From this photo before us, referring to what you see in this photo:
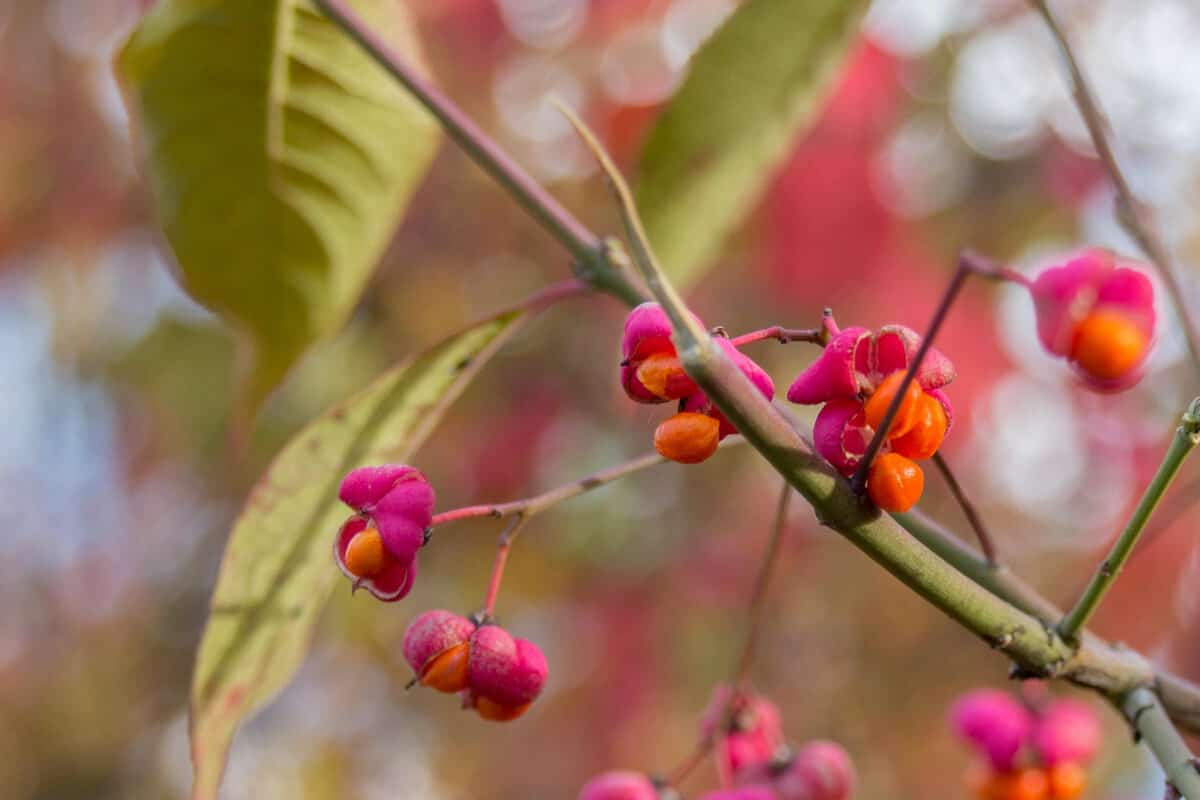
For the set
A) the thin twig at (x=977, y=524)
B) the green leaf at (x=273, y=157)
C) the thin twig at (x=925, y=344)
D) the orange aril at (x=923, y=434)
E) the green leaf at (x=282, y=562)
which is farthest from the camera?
the green leaf at (x=273, y=157)

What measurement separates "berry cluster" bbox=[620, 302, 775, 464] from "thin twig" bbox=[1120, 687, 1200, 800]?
0.20 meters

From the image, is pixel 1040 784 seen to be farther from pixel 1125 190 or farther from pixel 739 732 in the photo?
pixel 1125 190

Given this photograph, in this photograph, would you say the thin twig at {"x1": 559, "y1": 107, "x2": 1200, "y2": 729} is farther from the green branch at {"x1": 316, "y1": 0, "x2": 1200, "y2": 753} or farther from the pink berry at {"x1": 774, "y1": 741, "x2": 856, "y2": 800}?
the pink berry at {"x1": 774, "y1": 741, "x2": 856, "y2": 800}

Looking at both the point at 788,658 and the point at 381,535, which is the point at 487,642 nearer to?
the point at 381,535

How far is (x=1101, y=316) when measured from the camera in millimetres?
421

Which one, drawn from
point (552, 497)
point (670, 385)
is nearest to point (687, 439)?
point (670, 385)

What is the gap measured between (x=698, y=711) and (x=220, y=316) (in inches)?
78.1

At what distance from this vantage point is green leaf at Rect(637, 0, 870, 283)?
80 centimetres

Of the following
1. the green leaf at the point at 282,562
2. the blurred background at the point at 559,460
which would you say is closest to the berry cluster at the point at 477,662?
the green leaf at the point at 282,562

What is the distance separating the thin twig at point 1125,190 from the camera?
49 centimetres

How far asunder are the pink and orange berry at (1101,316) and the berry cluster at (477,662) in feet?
0.88

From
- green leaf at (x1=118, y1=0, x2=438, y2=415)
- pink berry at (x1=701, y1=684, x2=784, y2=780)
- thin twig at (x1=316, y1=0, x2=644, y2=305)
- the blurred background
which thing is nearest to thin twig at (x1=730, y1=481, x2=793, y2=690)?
pink berry at (x1=701, y1=684, x2=784, y2=780)

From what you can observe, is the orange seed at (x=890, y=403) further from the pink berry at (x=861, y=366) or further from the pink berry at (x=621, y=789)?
the pink berry at (x=621, y=789)

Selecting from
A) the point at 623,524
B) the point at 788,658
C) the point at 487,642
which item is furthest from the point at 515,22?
the point at 487,642
